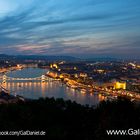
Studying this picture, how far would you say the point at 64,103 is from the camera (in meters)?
4.61

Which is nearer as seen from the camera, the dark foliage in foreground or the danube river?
the dark foliage in foreground

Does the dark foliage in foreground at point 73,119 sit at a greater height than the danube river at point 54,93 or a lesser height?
greater

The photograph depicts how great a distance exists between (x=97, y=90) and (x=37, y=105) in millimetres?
16340

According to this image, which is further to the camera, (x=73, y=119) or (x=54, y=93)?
(x=54, y=93)

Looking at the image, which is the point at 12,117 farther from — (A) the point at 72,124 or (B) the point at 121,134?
(B) the point at 121,134

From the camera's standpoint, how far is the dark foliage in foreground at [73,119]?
3.21 meters

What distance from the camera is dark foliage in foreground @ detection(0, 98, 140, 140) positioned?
3.21 metres

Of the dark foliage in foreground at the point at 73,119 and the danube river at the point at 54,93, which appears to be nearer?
the dark foliage in foreground at the point at 73,119

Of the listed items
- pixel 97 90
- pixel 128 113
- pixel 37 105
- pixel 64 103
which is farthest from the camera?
pixel 97 90

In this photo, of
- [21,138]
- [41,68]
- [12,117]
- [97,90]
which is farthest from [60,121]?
[41,68]

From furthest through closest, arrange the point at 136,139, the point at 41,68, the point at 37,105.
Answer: the point at 41,68 < the point at 37,105 < the point at 136,139

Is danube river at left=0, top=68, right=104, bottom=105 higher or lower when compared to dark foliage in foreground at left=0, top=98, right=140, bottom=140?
lower

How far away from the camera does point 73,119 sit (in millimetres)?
3797

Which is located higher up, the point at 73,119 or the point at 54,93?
the point at 73,119
